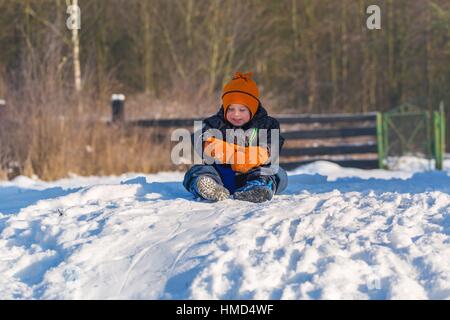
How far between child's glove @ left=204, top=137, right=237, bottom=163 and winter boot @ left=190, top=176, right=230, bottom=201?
0.34 metres

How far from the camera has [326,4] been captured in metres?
27.3

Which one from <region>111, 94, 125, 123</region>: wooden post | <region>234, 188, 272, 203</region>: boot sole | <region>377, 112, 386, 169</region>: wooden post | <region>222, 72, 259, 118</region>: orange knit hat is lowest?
<region>377, 112, 386, 169</region>: wooden post

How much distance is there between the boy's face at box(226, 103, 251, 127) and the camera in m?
5.87

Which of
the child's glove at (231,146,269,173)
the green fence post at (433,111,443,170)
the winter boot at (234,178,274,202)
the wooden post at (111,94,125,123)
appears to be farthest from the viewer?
the green fence post at (433,111,443,170)

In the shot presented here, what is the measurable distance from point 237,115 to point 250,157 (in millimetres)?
404

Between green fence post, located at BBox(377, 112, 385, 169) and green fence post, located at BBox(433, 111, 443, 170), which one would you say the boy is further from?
green fence post, located at BBox(433, 111, 443, 170)

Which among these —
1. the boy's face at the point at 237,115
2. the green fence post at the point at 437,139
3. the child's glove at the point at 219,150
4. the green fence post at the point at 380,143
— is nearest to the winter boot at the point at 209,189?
the child's glove at the point at 219,150

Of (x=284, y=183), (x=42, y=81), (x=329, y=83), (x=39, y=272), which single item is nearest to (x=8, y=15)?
(x=42, y=81)

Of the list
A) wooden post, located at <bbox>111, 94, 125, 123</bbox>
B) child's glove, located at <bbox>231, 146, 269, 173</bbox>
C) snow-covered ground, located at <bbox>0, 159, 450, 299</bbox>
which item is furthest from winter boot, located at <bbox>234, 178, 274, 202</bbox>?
wooden post, located at <bbox>111, 94, 125, 123</bbox>

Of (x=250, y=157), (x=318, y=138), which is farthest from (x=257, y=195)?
(x=318, y=138)

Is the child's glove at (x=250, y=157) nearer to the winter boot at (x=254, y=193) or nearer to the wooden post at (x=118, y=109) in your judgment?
the winter boot at (x=254, y=193)

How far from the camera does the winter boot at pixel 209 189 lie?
5.28 metres

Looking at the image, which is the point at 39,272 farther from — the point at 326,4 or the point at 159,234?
the point at 326,4
